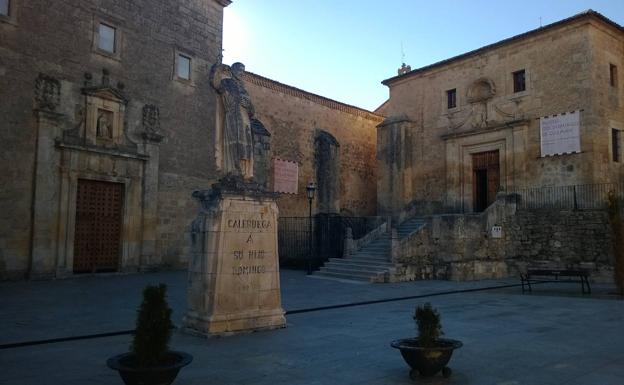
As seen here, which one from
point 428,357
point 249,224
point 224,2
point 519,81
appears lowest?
point 428,357

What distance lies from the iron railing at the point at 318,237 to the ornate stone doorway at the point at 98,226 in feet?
22.5

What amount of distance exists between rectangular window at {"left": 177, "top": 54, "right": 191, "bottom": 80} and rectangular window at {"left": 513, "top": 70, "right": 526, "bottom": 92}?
44.0 feet

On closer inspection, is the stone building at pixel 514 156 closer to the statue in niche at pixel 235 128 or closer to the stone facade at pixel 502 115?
the stone facade at pixel 502 115

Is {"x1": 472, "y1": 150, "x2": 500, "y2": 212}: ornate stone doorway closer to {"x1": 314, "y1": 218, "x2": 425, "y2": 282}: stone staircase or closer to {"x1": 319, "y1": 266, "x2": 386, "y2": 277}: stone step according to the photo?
{"x1": 314, "y1": 218, "x2": 425, "y2": 282}: stone staircase

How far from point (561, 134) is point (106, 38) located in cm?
1681

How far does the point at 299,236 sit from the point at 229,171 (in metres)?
14.7

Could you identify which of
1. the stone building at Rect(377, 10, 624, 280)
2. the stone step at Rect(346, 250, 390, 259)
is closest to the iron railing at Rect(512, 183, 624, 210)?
the stone building at Rect(377, 10, 624, 280)

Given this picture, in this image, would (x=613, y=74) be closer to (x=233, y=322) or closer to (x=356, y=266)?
(x=356, y=266)

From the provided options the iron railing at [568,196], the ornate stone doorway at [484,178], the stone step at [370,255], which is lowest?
the stone step at [370,255]

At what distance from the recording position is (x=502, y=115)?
67.2ft

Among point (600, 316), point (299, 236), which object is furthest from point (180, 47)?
point (600, 316)

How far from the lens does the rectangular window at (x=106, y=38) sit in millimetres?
16141

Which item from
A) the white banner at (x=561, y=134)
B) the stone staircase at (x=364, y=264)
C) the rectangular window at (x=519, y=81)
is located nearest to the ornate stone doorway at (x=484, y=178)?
the white banner at (x=561, y=134)

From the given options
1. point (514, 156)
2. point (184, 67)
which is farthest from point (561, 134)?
point (184, 67)
